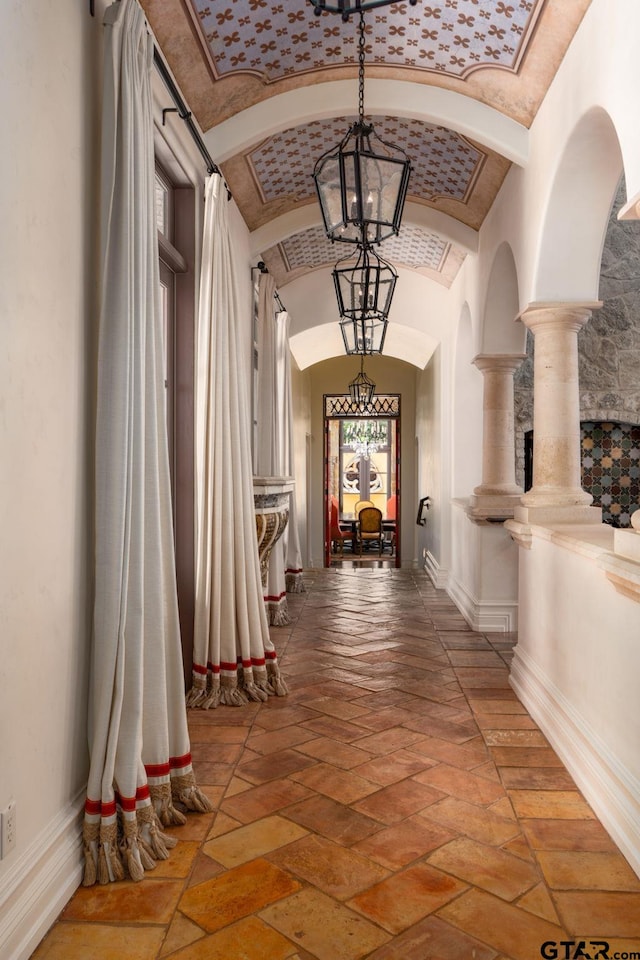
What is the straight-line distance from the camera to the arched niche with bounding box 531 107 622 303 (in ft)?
13.0

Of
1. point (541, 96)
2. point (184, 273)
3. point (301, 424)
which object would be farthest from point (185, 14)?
point (301, 424)

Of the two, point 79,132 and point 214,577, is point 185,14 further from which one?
point 214,577

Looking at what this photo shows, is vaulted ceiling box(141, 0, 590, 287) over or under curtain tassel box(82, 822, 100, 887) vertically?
over

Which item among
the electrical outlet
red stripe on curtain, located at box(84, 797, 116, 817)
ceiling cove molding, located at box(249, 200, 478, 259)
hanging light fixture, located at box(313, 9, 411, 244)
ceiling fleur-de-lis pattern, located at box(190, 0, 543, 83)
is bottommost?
red stripe on curtain, located at box(84, 797, 116, 817)

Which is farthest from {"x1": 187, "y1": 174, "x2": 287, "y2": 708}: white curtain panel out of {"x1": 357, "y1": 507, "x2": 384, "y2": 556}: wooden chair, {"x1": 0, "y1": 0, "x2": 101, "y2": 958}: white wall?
{"x1": 357, "y1": 507, "x2": 384, "y2": 556}: wooden chair

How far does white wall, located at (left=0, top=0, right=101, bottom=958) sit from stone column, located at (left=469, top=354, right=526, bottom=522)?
4544 mm

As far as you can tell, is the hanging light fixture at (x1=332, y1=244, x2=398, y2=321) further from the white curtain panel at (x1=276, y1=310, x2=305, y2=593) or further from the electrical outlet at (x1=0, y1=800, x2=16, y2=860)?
the electrical outlet at (x1=0, y1=800, x2=16, y2=860)

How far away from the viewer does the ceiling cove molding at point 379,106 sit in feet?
15.7

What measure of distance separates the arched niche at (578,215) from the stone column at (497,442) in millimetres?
1996

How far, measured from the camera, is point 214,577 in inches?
178

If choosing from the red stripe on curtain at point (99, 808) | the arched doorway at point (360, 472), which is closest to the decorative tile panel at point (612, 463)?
the red stripe on curtain at point (99, 808)

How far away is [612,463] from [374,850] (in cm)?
660

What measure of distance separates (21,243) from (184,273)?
2.64 m

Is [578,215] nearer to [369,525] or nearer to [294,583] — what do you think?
[294,583]
